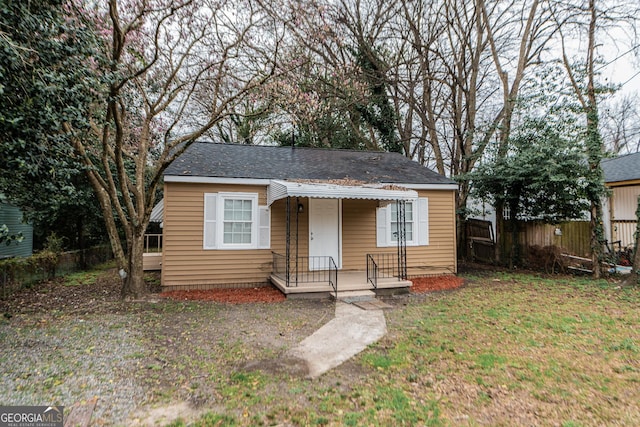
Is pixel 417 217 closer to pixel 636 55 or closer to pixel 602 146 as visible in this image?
pixel 602 146

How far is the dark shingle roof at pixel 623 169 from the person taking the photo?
12945 millimetres

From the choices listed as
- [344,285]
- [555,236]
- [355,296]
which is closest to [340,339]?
[355,296]

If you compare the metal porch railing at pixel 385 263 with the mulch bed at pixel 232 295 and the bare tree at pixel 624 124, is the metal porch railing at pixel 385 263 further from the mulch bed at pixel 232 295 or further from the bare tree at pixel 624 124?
the bare tree at pixel 624 124

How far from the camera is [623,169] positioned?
563 inches

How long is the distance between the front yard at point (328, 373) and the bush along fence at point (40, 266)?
1.43 metres

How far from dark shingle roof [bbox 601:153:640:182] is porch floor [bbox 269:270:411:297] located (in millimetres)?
10154

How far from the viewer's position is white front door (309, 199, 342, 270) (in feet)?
30.7

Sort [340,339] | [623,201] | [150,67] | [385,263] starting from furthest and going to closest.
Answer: [623,201], [385,263], [150,67], [340,339]

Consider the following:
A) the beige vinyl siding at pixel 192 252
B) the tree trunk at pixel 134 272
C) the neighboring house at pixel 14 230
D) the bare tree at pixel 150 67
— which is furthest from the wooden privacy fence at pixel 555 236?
the neighboring house at pixel 14 230

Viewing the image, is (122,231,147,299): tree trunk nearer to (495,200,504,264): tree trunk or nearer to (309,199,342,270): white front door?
(309,199,342,270): white front door

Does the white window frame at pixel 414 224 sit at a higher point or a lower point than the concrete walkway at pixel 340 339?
higher

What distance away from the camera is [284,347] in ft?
15.1

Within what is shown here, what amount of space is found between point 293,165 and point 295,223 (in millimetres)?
2120

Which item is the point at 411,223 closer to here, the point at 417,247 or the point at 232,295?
the point at 417,247
